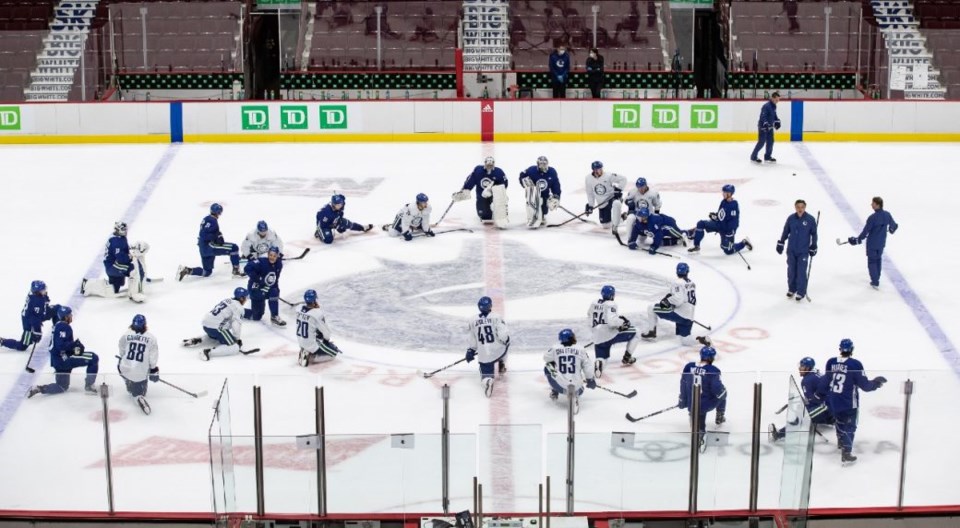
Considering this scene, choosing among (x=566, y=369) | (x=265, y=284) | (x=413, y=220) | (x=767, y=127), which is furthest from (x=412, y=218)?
(x=566, y=369)

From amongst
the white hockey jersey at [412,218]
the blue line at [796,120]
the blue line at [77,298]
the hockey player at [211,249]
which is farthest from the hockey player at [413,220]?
the blue line at [796,120]

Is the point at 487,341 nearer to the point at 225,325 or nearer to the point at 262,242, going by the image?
the point at 225,325

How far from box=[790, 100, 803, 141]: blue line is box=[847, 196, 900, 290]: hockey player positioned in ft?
26.6

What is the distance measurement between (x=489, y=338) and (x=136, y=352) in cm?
316

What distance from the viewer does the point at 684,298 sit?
1641 cm

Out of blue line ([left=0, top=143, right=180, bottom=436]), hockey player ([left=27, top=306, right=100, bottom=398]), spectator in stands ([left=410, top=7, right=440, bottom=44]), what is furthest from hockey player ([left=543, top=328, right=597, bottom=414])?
spectator in stands ([left=410, top=7, right=440, bottom=44])

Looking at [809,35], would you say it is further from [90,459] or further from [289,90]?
[90,459]

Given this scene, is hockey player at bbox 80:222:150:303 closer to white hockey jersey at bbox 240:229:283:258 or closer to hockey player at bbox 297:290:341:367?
white hockey jersey at bbox 240:229:283:258

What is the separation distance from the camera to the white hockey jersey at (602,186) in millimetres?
21078

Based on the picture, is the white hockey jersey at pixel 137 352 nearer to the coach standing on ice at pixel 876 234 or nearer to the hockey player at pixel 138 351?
the hockey player at pixel 138 351

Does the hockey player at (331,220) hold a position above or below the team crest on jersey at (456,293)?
above

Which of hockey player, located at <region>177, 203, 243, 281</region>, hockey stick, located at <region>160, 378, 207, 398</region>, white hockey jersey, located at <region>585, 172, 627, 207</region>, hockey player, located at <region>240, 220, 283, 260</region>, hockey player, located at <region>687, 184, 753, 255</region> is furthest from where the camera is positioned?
white hockey jersey, located at <region>585, 172, 627, 207</region>

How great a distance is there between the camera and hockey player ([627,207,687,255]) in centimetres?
1997

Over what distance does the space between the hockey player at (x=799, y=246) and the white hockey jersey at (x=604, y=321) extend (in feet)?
10.1
